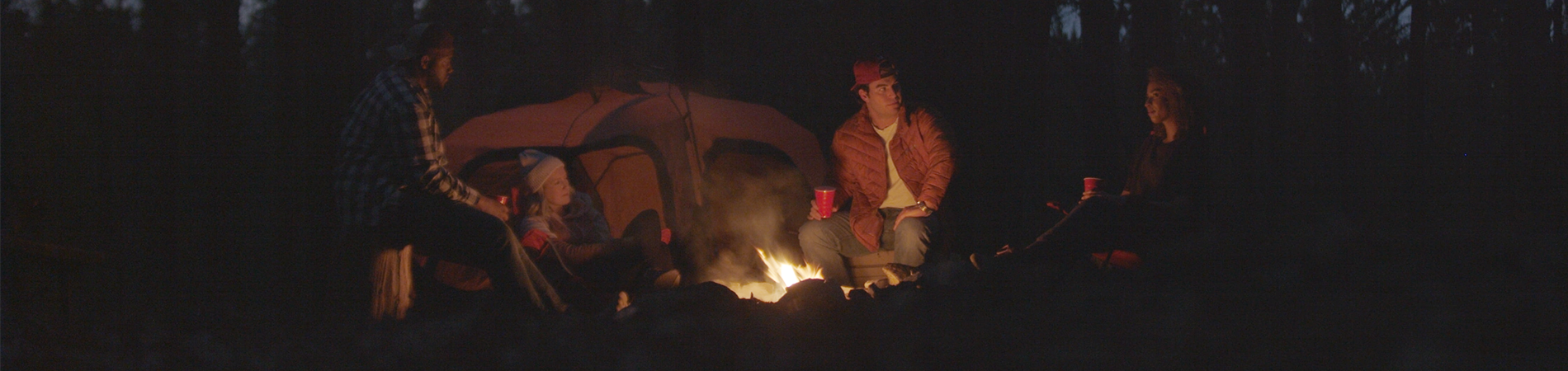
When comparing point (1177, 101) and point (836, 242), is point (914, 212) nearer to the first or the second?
point (836, 242)

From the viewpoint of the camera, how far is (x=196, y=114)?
7.59 m

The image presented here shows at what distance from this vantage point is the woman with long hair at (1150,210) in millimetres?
4480

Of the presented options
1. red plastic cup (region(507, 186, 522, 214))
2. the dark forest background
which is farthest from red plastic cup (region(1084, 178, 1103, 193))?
red plastic cup (region(507, 186, 522, 214))

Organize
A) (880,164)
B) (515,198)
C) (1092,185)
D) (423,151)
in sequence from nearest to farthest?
(423,151), (1092,185), (880,164), (515,198)

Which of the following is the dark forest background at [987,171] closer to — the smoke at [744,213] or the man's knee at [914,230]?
the man's knee at [914,230]

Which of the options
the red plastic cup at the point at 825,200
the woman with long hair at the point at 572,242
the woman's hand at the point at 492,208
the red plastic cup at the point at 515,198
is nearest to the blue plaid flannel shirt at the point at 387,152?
the woman's hand at the point at 492,208

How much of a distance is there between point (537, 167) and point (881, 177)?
5.73ft

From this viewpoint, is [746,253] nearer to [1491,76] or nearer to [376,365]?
[376,365]

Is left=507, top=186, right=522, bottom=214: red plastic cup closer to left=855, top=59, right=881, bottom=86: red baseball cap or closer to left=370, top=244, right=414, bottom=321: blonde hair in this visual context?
left=370, top=244, right=414, bottom=321: blonde hair

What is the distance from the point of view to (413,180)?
14.0ft

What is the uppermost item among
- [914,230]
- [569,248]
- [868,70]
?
[868,70]

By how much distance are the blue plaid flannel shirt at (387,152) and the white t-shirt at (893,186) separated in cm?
215

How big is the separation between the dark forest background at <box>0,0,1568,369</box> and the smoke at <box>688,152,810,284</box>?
2.24 feet

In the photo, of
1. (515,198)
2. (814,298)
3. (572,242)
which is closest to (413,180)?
(572,242)
